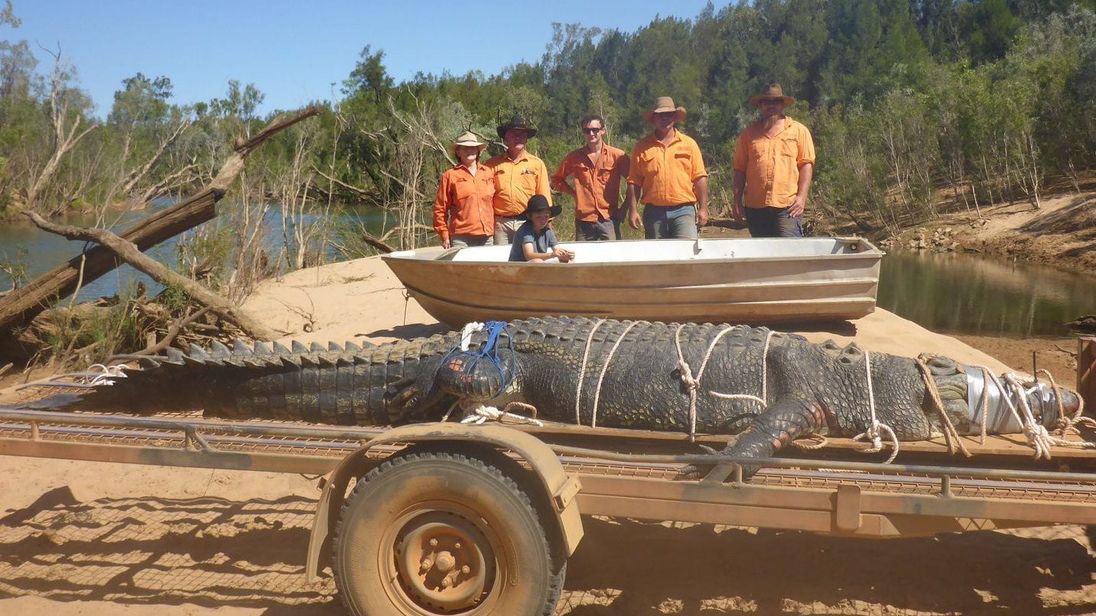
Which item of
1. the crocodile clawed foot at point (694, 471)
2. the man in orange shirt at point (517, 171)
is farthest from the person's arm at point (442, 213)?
the crocodile clawed foot at point (694, 471)

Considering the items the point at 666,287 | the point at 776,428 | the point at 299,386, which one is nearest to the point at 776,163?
the point at 666,287

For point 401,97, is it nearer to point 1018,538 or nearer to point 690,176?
point 690,176

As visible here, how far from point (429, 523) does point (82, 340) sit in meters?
5.35

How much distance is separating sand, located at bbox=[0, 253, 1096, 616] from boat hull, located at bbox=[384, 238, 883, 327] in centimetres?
206

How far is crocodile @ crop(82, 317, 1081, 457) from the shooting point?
3428 millimetres

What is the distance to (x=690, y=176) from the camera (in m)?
6.90

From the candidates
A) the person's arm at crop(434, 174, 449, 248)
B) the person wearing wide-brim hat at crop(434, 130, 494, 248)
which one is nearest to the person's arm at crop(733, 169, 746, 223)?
the person wearing wide-brim hat at crop(434, 130, 494, 248)

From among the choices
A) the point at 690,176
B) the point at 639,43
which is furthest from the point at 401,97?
the point at 639,43

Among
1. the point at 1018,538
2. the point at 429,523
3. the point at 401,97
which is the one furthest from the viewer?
the point at 401,97

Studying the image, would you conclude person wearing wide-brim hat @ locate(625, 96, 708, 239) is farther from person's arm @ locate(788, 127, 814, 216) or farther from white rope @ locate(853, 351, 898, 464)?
white rope @ locate(853, 351, 898, 464)

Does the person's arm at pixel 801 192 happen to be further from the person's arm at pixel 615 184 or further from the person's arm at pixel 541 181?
the person's arm at pixel 541 181

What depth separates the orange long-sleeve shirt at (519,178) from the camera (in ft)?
23.1

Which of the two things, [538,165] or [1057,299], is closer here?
[538,165]

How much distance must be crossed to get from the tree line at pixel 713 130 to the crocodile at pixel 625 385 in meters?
3.96
